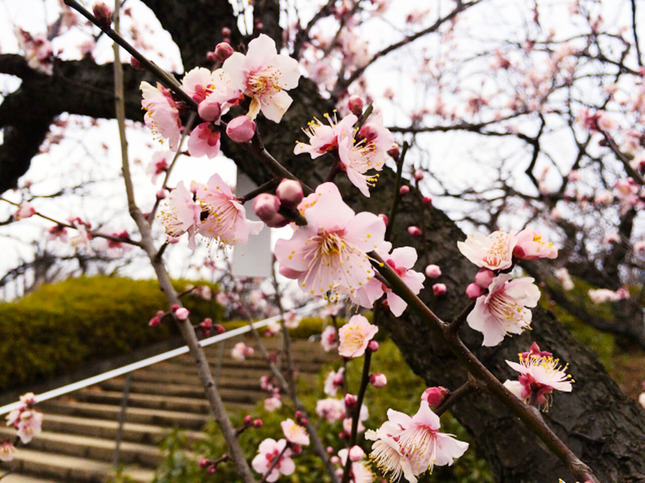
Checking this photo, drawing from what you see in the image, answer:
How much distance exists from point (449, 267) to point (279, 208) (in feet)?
3.20

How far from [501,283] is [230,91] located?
0.44 metres

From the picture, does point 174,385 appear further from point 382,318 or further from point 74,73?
point 382,318

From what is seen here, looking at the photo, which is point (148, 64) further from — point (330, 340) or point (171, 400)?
point (171, 400)

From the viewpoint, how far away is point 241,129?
540mm

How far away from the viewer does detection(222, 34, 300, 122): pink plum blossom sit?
62cm

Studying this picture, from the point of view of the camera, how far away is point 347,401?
40.6 inches

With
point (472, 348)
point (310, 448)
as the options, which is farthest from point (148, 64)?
point (310, 448)

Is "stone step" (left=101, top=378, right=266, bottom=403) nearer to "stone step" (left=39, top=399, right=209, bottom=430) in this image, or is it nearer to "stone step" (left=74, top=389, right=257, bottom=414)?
"stone step" (left=74, top=389, right=257, bottom=414)

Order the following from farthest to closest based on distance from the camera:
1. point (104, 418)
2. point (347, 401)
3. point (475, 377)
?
1. point (104, 418)
2. point (347, 401)
3. point (475, 377)

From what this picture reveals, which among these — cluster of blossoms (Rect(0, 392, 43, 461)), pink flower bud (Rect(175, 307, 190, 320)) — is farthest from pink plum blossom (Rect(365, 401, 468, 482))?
cluster of blossoms (Rect(0, 392, 43, 461))

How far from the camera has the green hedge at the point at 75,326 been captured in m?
5.60

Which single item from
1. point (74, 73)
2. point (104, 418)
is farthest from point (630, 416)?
point (104, 418)

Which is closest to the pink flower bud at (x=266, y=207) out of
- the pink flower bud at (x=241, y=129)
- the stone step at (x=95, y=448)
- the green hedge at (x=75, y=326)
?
the pink flower bud at (x=241, y=129)

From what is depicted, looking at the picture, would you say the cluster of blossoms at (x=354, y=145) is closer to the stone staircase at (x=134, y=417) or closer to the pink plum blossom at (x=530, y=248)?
the pink plum blossom at (x=530, y=248)
